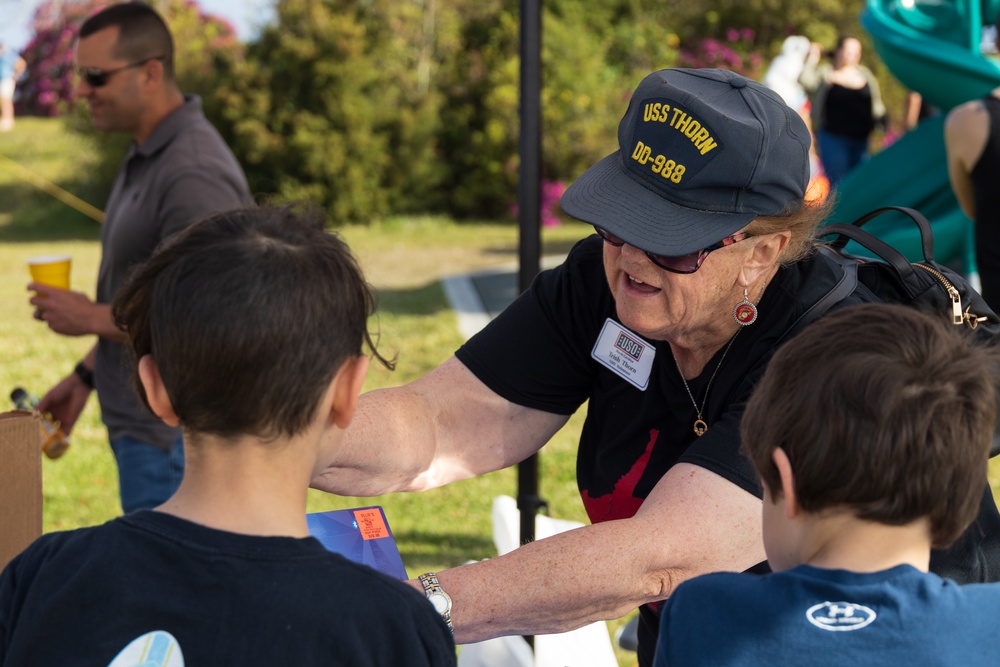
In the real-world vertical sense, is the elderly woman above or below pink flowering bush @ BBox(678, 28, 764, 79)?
above

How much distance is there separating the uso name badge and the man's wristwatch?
63cm

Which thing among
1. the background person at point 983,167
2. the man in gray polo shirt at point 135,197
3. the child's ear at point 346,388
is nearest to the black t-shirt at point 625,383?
the child's ear at point 346,388

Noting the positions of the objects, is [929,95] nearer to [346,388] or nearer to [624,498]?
[624,498]

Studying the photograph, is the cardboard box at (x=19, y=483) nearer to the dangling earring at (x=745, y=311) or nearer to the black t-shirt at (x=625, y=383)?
the black t-shirt at (x=625, y=383)

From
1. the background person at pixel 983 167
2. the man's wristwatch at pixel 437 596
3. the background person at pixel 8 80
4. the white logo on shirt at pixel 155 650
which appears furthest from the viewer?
the background person at pixel 8 80

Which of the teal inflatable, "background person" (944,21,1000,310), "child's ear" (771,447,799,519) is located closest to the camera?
"child's ear" (771,447,799,519)

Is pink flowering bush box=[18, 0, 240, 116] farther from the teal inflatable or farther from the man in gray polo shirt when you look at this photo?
the man in gray polo shirt

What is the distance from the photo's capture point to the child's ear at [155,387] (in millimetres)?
1218

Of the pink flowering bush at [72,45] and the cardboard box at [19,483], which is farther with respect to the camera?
the pink flowering bush at [72,45]

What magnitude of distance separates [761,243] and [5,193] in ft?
50.7

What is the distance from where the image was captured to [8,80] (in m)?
14.8

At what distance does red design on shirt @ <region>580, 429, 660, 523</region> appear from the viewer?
195 cm

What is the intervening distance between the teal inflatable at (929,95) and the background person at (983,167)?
3185 millimetres

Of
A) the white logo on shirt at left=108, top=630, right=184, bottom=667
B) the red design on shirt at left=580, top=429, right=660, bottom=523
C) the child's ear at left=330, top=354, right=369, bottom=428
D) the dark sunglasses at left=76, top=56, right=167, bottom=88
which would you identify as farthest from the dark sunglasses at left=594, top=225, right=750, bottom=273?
the dark sunglasses at left=76, top=56, right=167, bottom=88
